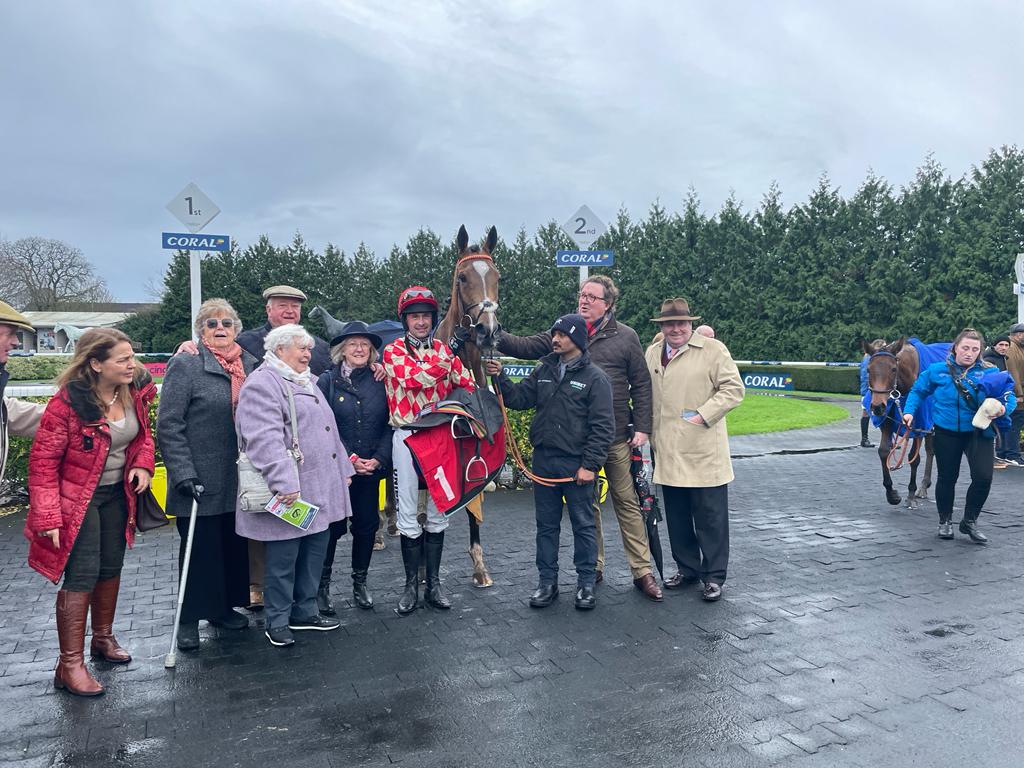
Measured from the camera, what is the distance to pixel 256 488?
4.03 m

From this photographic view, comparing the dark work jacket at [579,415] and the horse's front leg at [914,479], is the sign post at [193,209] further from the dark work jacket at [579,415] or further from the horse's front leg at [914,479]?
the horse's front leg at [914,479]

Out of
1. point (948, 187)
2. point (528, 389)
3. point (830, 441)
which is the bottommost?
point (830, 441)

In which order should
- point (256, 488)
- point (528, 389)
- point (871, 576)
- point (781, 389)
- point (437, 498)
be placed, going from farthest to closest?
point (781, 389), point (871, 576), point (528, 389), point (437, 498), point (256, 488)

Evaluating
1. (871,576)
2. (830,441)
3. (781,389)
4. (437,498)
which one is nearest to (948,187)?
(781,389)

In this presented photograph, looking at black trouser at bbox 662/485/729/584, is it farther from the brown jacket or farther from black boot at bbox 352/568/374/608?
the brown jacket

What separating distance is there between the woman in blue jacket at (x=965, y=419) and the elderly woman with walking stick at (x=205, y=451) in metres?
5.85

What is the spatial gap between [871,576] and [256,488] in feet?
14.6

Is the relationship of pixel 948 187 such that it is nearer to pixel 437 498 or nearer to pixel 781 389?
pixel 781 389

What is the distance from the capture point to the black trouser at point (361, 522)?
4.92m

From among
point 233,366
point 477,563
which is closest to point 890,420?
point 477,563

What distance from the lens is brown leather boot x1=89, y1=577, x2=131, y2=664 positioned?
3.99 m

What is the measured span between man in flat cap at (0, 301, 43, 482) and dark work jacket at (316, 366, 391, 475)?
160cm

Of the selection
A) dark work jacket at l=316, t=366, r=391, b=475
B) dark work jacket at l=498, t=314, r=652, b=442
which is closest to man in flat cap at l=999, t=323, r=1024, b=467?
dark work jacket at l=498, t=314, r=652, b=442

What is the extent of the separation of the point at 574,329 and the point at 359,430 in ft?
5.17
